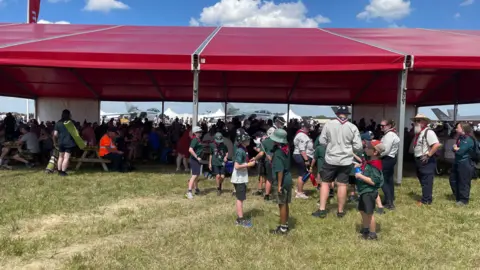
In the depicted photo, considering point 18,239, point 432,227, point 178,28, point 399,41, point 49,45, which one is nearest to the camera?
point 18,239

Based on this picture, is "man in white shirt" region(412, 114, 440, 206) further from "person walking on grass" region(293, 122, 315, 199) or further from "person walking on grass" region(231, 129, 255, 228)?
"person walking on grass" region(231, 129, 255, 228)

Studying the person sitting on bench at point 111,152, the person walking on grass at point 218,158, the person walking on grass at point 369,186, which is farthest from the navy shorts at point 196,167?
the person sitting on bench at point 111,152

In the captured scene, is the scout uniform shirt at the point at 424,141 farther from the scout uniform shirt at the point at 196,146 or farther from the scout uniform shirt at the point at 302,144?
the scout uniform shirt at the point at 196,146

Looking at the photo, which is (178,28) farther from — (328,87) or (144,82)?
(328,87)

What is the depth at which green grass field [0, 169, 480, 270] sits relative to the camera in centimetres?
398

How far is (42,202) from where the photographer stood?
616 centimetres

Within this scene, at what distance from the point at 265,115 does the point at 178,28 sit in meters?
8.21

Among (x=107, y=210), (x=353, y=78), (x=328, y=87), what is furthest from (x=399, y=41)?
(x=107, y=210)

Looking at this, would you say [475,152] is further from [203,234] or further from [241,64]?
[203,234]

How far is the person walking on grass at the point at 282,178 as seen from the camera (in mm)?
4745

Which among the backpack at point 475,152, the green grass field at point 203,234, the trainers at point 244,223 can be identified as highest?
the backpack at point 475,152

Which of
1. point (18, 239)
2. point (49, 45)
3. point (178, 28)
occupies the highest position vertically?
point (178, 28)

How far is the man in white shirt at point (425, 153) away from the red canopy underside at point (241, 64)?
6.28ft

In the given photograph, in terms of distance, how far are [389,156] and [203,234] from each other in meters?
3.30
